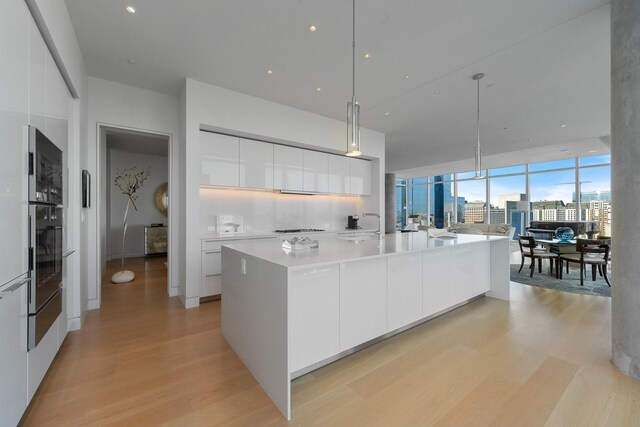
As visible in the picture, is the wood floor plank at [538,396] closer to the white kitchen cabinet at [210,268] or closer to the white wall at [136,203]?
the white kitchen cabinet at [210,268]

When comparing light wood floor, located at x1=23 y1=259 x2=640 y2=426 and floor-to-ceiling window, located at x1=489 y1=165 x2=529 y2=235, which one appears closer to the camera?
light wood floor, located at x1=23 y1=259 x2=640 y2=426

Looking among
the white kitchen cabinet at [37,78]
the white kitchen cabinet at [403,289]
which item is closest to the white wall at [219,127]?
the white kitchen cabinet at [37,78]

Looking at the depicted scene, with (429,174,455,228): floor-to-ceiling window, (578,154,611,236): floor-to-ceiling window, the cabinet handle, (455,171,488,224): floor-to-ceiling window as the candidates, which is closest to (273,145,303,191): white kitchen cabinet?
the cabinet handle

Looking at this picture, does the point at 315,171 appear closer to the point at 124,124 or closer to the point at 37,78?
the point at 124,124

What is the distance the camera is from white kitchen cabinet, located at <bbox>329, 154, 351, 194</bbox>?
5.07 meters

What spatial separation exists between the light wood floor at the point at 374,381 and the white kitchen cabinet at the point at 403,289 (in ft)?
0.74

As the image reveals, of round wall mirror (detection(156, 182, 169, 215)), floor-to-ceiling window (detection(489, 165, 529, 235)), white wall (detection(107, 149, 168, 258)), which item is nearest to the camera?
white wall (detection(107, 149, 168, 258))

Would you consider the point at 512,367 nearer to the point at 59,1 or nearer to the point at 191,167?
the point at 191,167

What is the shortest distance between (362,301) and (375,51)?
2.60 m

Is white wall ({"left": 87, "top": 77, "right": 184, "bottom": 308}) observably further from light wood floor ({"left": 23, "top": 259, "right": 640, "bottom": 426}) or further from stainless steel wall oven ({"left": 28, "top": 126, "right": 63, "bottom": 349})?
stainless steel wall oven ({"left": 28, "top": 126, "right": 63, "bottom": 349})

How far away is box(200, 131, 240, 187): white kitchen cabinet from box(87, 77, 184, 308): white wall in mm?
420

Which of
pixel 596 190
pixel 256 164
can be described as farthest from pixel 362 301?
pixel 596 190

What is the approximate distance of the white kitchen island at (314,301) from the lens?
1.58 metres

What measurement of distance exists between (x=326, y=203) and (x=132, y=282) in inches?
146
